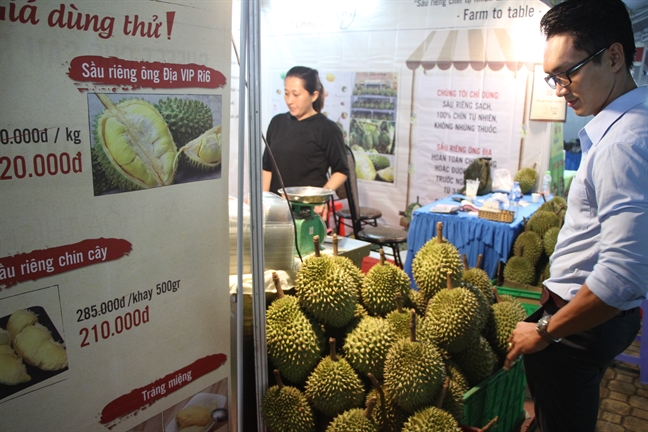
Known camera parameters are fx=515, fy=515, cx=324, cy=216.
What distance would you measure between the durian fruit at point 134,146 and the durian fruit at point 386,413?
0.84 m

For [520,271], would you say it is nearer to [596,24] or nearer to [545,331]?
[545,331]

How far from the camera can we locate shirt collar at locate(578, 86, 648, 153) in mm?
1335

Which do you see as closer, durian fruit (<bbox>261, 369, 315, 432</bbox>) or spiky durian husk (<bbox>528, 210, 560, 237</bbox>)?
durian fruit (<bbox>261, 369, 315, 432</bbox>)

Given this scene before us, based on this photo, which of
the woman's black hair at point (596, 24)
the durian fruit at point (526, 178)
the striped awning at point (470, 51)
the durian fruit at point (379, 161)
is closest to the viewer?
the woman's black hair at point (596, 24)

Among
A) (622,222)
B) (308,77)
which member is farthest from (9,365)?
(308,77)

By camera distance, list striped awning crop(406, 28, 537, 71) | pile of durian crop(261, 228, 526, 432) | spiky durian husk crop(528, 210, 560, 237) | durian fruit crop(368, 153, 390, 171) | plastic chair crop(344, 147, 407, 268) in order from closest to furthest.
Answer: pile of durian crop(261, 228, 526, 432)
spiky durian husk crop(528, 210, 560, 237)
plastic chair crop(344, 147, 407, 268)
striped awning crop(406, 28, 537, 71)
durian fruit crop(368, 153, 390, 171)

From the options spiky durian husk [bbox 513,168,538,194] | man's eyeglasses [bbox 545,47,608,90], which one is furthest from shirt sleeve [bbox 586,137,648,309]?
spiky durian husk [bbox 513,168,538,194]

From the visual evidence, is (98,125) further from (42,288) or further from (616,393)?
(616,393)

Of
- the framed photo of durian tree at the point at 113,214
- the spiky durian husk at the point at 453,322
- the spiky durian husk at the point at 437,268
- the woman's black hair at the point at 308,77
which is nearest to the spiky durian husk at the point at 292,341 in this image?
the framed photo of durian tree at the point at 113,214

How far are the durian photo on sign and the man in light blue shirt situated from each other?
0.95m

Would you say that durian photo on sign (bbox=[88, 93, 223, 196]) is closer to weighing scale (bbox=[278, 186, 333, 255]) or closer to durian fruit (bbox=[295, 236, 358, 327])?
durian fruit (bbox=[295, 236, 358, 327])

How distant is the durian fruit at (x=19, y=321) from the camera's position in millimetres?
1096

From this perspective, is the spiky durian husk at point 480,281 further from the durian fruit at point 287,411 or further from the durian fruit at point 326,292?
the durian fruit at point 287,411

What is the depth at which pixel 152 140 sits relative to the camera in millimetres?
1309
